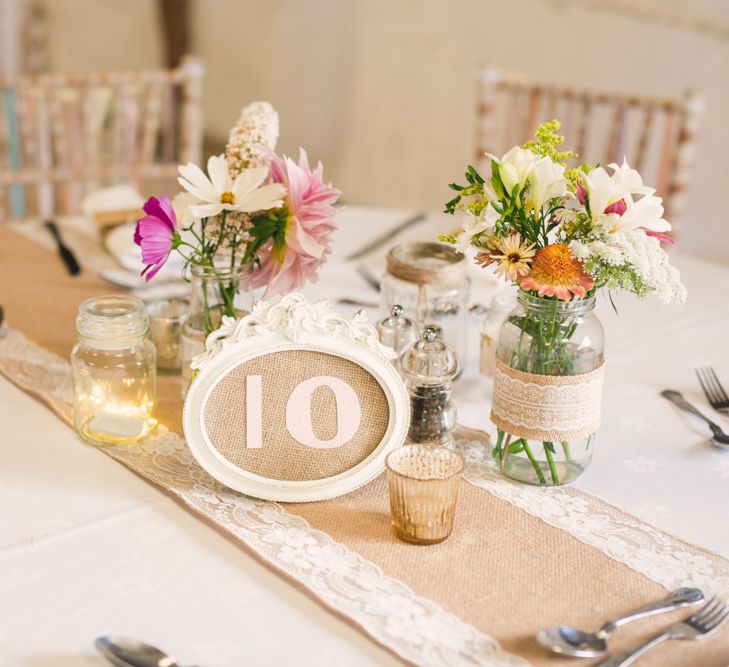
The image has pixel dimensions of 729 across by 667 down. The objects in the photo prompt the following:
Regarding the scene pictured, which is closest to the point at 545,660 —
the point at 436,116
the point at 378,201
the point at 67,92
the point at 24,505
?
the point at 24,505

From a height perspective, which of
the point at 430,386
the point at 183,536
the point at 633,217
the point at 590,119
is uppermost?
the point at 633,217

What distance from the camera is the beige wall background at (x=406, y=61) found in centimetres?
312

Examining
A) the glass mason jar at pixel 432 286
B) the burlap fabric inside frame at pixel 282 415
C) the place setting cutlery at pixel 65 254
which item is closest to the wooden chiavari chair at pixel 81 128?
the place setting cutlery at pixel 65 254

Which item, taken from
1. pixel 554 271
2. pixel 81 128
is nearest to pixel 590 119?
pixel 81 128

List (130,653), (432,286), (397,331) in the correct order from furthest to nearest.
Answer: (432,286) < (397,331) < (130,653)

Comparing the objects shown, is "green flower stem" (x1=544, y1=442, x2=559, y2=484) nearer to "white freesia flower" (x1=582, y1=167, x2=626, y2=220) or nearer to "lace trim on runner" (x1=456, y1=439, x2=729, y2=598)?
"lace trim on runner" (x1=456, y1=439, x2=729, y2=598)

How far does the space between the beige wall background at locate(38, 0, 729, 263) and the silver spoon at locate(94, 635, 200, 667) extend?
2.70m

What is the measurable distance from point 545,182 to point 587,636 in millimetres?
452

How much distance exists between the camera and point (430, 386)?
117 cm

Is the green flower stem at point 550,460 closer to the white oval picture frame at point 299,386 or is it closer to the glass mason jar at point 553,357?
the glass mason jar at point 553,357

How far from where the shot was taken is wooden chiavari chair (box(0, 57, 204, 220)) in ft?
7.27

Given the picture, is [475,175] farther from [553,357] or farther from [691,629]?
[691,629]

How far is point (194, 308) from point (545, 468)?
0.49 meters

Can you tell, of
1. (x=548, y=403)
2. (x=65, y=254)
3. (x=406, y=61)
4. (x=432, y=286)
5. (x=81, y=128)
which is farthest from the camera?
(x=406, y=61)
